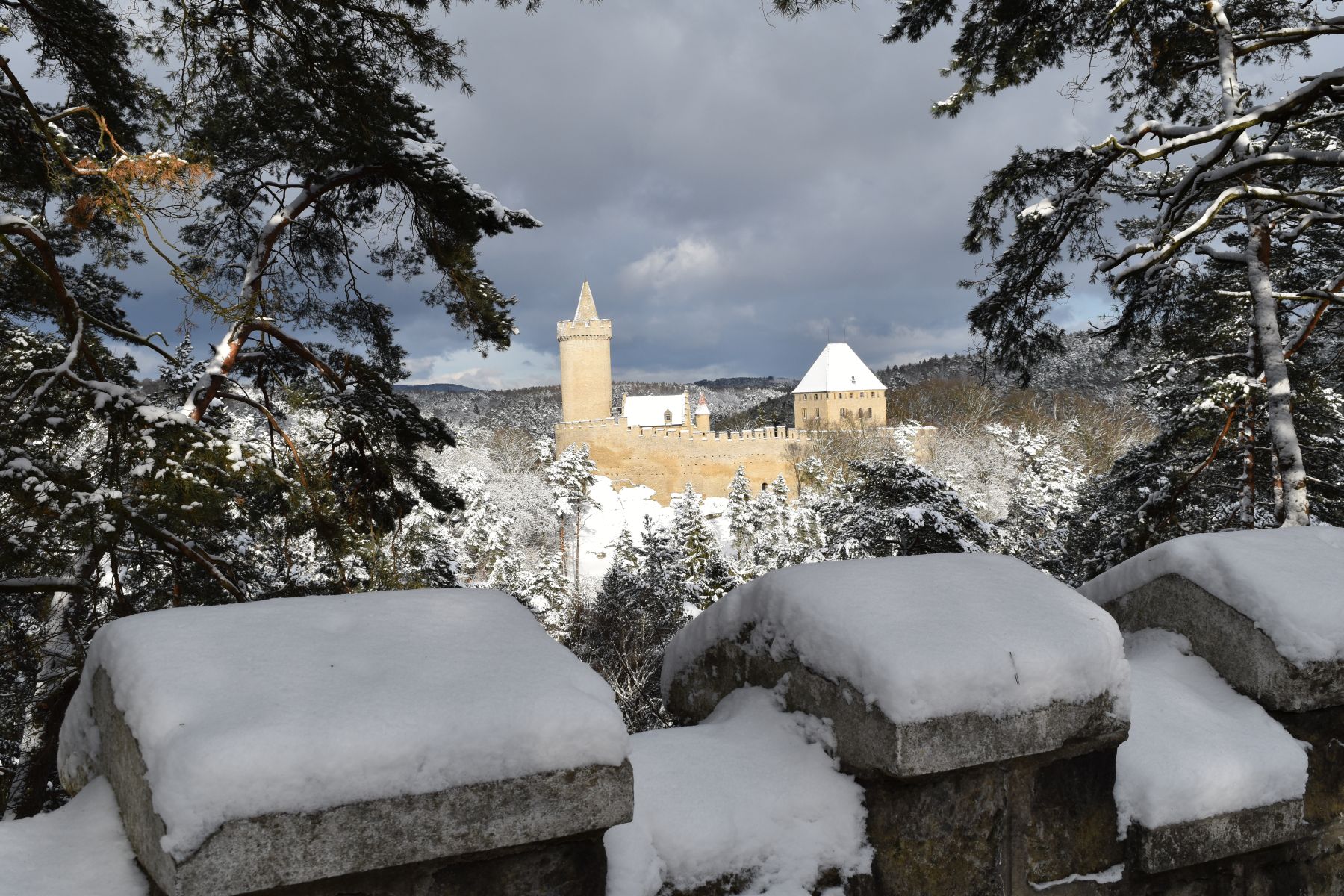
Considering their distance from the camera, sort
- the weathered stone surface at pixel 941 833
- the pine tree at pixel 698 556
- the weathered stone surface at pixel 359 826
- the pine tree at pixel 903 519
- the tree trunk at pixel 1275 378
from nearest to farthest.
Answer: the weathered stone surface at pixel 359 826
the weathered stone surface at pixel 941 833
the tree trunk at pixel 1275 378
the pine tree at pixel 903 519
the pine tree at pixel 698 556

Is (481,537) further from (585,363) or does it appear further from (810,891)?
(810,891)

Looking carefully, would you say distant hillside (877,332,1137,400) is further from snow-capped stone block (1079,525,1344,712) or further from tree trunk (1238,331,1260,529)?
snow-capped stone block (1079,525,1344,712)

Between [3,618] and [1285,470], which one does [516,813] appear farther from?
[1285,470]

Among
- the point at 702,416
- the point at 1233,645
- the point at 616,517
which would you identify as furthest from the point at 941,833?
the point at 702,416

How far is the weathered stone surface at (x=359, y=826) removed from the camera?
1056 mm

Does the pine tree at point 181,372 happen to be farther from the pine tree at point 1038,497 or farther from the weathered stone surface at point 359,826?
the pine tree at point 1038,497

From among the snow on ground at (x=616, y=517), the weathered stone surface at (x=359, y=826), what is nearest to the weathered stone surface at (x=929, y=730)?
the weathered stone surface at (x=359, y=826)

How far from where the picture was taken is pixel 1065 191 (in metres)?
6.06

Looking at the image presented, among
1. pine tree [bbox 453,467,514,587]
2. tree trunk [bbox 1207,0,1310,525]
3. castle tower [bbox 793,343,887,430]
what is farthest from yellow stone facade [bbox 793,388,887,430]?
tree trunk [bbox 1207,0,1310,525]

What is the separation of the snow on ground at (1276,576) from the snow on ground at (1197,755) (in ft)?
0.66

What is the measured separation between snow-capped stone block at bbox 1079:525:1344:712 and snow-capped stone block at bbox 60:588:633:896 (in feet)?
5.36

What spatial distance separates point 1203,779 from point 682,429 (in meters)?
57.1

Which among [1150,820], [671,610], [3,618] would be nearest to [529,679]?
[1150,820]

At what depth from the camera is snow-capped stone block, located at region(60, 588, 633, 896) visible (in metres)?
1.06
